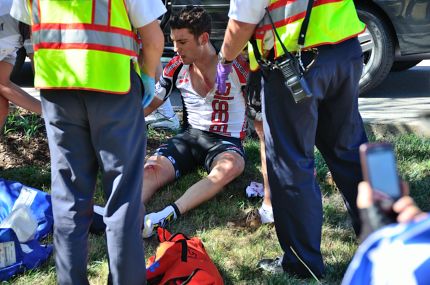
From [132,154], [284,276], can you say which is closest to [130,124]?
[132,154]

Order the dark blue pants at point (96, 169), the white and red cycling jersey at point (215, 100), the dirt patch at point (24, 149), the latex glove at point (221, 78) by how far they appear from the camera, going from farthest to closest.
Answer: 1. the dirt patch at point (24, 149)
2. the white and red cycling jersey at point (215, 100)
3. the latex glove at point (221, 78)
4. the dark blue pants at point (96, 169)

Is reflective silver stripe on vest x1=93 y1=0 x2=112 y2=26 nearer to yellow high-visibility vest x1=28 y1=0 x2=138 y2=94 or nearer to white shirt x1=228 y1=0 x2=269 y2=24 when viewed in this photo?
yellow high-visibility vest x1=28 y1=0 x2=138 y2=94

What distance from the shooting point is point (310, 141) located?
258 centimetres

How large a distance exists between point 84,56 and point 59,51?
0.34ft

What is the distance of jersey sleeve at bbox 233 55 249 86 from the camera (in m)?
3.78

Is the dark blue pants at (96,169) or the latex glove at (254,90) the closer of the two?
the dark blue pants at (96,169)

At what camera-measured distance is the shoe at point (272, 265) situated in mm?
2841

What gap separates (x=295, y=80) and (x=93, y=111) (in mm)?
Answer: 822

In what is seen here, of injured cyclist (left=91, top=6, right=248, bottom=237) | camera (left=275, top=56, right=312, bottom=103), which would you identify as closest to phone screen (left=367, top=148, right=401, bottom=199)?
camera (left=275, top=56, right=312, bottom=103)

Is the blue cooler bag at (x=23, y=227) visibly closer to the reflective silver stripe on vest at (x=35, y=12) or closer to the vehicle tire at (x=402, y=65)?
the reflective silver stripe on vest at (x=35, y=12)

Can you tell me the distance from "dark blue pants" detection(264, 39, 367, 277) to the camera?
0.06 m

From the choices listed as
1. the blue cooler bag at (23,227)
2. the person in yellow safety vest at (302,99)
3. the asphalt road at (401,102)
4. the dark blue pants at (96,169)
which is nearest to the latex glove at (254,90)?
the person in yellow safety vest at (302,99)

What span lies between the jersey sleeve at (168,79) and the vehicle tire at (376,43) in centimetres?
204

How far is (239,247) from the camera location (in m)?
3.14
